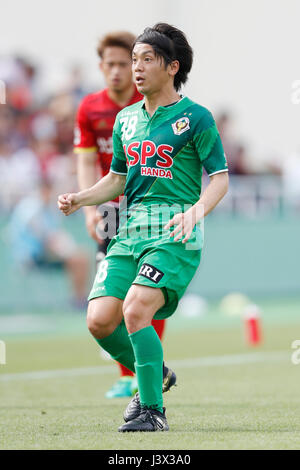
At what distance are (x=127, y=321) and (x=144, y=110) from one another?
1.30 m

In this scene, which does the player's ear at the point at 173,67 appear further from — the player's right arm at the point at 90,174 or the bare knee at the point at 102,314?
the player's right arm at the point at 90,174

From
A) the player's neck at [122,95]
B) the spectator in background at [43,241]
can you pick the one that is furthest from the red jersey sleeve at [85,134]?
the spectator in background at [43,241]

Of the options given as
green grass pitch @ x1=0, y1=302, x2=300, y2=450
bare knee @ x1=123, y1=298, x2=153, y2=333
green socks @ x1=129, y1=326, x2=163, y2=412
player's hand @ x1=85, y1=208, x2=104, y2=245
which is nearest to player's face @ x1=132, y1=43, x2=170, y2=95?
bare knee @ x1=123, y1=298, x2=153, y2=333

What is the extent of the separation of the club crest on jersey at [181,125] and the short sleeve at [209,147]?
0.22 feet

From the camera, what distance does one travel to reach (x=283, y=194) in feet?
62.4

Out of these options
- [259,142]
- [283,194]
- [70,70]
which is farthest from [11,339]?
[259,142]

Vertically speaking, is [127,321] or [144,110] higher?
[144,110]

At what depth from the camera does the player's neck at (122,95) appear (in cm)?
764

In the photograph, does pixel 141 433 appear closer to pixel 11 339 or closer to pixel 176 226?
pixel 176 226

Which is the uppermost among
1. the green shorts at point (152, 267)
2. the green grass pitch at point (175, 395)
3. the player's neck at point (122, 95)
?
the player's neck at point (122, 95)

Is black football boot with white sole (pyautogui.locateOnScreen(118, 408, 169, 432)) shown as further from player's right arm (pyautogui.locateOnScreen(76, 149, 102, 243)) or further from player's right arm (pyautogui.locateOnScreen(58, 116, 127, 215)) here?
player's right arm (pyautogui.locateOnScreen(76, 149, 102, 243))

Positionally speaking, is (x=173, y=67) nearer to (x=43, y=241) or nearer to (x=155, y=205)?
(x=155, y=205)

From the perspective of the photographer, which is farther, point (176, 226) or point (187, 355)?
point (187, 355)
